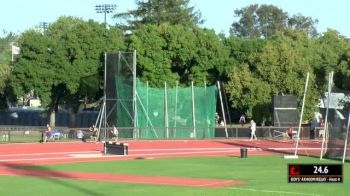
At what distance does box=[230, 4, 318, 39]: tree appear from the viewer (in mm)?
150250

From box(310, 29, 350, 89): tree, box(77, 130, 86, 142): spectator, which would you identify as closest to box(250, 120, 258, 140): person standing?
box(77, 130, 86, 142): spectator

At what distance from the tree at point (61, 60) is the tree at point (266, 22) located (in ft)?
252

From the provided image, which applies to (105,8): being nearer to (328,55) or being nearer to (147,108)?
(328,55)

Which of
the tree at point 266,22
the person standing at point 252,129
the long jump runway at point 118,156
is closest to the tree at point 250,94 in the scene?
the person standing at point 252,129

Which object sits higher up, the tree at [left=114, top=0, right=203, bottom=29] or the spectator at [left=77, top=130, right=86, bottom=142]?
the tree at [left=114, top=0, right=203, bottom=29]

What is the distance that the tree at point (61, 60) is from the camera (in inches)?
→ 2825

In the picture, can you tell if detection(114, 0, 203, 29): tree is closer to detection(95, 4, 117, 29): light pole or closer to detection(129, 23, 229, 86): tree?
detection(95, 4, 117, 29): light pole

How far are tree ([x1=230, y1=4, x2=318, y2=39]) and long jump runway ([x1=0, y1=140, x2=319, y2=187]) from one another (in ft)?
330

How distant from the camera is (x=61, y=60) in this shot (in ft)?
238

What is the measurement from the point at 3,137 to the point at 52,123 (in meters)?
24.5

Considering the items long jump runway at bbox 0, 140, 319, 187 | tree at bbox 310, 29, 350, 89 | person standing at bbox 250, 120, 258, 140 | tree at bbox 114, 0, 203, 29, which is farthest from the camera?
tree at bbox 114, 0, 203, 29

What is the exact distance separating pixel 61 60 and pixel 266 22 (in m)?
88.6
